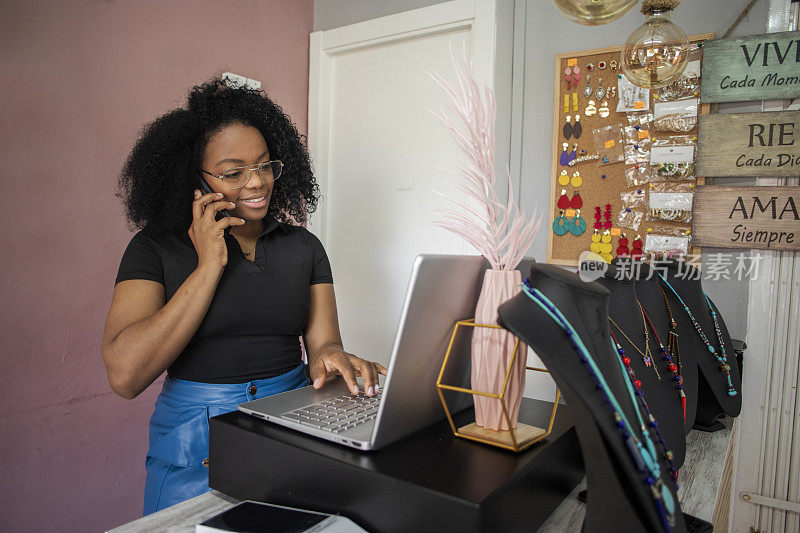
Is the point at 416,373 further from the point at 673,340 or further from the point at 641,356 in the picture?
the point at 673,340

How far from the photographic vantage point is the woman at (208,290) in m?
1.21

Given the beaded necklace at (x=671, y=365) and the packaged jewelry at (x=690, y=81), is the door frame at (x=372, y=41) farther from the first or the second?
the beaded necklace at (x=671, y=365)

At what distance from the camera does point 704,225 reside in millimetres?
2004

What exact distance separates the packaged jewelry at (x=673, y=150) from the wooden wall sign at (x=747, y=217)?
0.14 m

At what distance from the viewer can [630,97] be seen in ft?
7.07

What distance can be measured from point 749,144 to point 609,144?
493 millimetres

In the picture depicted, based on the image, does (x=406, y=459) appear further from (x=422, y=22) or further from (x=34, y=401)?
(x=422, y=22)

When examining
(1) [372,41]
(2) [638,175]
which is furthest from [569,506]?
(1) [372,41]

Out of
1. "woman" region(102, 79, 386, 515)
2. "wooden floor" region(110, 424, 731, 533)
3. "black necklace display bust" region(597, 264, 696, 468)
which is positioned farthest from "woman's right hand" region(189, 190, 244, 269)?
"black necklace display bust" region(597, 264, 696, 468)

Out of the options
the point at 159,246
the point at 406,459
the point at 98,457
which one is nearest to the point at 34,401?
the point at 98,457

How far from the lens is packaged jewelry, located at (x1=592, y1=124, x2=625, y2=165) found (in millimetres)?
2193

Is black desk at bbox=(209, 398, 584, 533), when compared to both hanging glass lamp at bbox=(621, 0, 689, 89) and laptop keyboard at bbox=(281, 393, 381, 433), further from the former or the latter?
hanging glass lamp at bbox=(621, 0, 689, 89)

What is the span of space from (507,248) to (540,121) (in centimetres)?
173

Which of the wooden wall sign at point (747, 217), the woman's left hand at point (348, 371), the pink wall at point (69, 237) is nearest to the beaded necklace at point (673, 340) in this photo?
the woman's left hand at point (348, 371)
